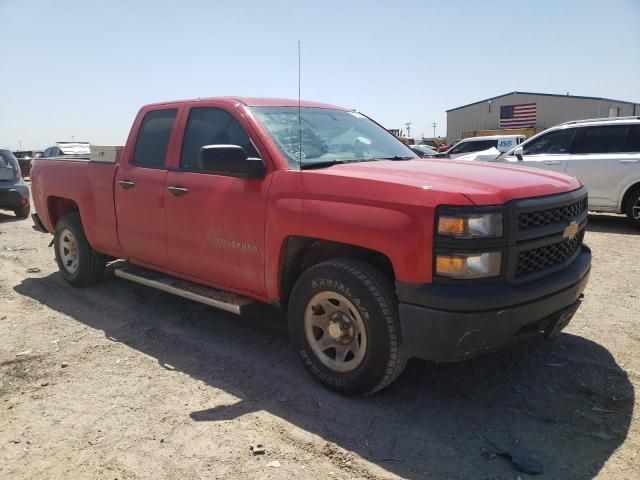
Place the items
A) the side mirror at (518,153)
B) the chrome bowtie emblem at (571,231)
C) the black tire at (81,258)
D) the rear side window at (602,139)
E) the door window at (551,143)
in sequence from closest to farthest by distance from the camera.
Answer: the chrome bowtie emblem at (571,231) → the black tire at (81,258) → the rear side window at (602,139) → the door window at (551,143) → the side mirror at (518,153)

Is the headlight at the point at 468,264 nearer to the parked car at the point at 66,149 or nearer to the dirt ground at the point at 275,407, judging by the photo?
the dirt ground at the point at 275,407

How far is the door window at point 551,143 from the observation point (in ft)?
31.8

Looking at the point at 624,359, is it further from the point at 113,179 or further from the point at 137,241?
the point at 113,179

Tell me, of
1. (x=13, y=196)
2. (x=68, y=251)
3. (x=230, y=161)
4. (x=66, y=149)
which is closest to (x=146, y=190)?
(x=230, y=161)

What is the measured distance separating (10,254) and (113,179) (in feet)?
13.6

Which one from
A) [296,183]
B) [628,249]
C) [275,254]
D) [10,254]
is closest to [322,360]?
[275,254]

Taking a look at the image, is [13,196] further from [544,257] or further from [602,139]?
[602,139]

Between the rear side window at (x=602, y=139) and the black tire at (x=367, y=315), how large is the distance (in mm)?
8015

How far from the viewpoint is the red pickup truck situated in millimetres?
2764

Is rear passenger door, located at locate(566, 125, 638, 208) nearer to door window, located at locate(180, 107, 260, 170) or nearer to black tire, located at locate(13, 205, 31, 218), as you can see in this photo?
door window, located at locate(180, 107, 260, 170)

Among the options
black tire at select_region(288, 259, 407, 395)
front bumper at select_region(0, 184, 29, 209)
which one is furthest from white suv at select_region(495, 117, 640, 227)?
front bumper at select_region(0, 184, 29, 209)

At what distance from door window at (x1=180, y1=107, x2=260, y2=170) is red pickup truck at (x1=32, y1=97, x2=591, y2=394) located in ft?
0.05

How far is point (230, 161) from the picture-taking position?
350 cm

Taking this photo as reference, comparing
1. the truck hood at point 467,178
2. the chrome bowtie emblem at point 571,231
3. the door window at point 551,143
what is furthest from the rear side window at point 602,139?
the chrome bowtie emblem at point 571,231
